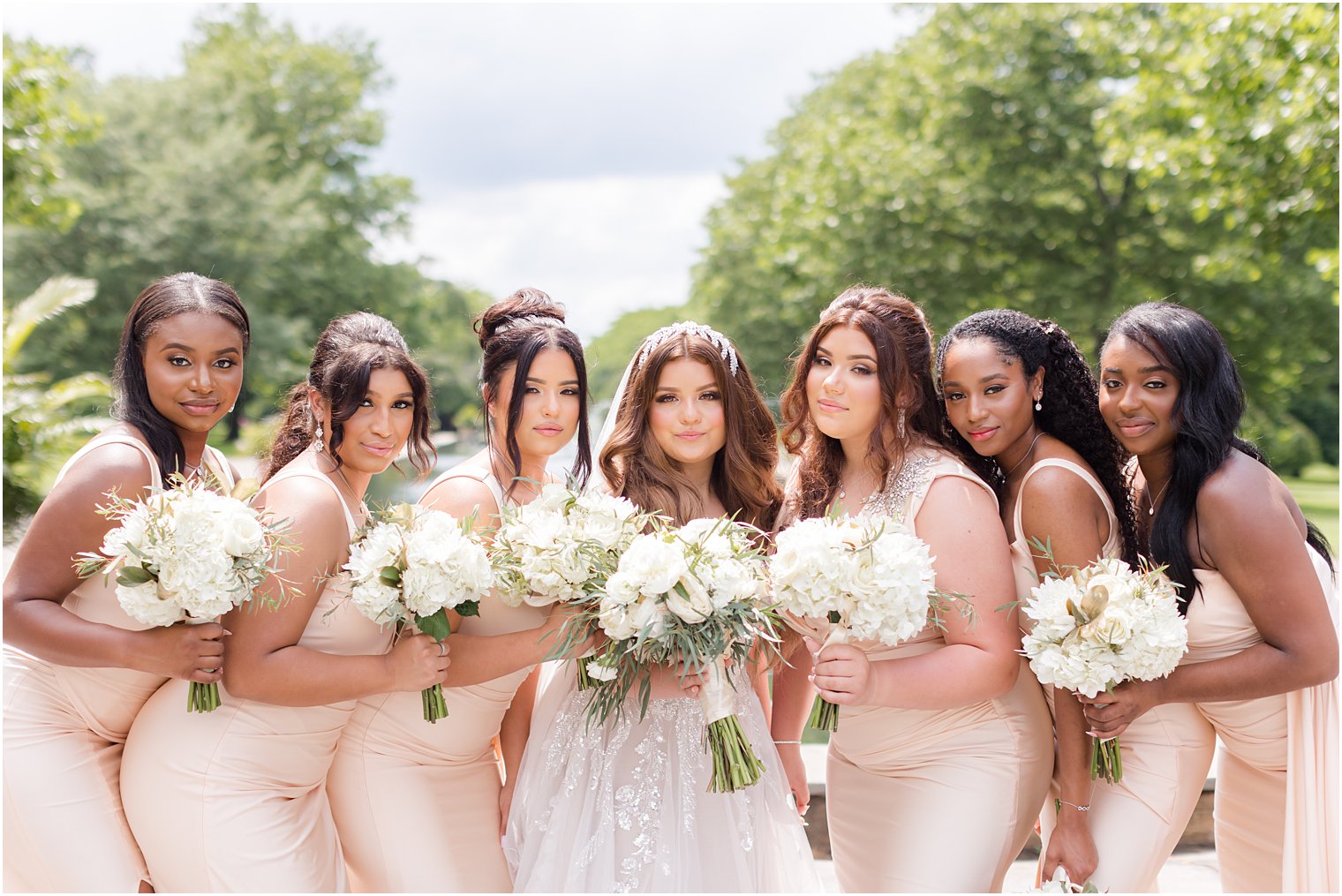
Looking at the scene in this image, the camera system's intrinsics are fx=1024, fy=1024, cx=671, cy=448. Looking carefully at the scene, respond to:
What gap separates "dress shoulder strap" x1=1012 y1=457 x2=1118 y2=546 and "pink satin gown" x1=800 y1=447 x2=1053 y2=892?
21 centimetres

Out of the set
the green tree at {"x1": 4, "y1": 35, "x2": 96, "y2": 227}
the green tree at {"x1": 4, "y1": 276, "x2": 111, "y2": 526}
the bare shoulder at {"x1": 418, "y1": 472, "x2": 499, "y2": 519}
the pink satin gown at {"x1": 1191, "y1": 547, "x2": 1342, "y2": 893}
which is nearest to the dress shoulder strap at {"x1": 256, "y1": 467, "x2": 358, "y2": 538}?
the bare shoulder at {"x1": 418, "y1": 472, "x2": 499, "y2": 519}

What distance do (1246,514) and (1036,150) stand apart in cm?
2018

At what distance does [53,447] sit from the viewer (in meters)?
19.5

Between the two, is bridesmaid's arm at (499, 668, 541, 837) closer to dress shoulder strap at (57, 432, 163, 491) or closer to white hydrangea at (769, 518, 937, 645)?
white hydrangea at (769, 518, 937, 645)

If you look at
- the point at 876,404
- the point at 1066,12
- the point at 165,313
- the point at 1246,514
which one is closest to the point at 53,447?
the point at 165,313

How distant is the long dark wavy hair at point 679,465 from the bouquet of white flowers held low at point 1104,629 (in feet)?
4.43

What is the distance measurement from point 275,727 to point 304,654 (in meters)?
0.38

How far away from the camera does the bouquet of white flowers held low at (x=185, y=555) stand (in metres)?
3.65

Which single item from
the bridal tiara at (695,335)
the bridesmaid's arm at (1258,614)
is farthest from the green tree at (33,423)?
the bridesmaid's arm at (1258,614)

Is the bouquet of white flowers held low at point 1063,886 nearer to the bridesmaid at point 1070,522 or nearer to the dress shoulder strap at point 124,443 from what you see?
the bridesmaid at point 1070,522

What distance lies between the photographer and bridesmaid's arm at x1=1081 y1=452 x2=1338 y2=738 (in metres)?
4.02

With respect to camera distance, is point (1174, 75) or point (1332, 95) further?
point (1174, 75)

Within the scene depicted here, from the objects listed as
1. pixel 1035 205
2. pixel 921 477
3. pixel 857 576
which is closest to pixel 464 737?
pixel 857 576

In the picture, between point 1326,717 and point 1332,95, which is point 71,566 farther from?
point 1332,95
